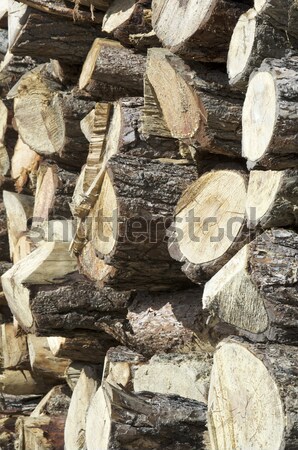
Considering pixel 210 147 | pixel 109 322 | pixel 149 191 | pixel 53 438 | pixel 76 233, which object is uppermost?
pixel 210 147

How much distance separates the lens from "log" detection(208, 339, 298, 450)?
7.02 feet

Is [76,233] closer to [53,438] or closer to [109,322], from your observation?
[109,322]

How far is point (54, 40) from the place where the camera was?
349 cm

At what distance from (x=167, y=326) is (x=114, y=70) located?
3.06 ft

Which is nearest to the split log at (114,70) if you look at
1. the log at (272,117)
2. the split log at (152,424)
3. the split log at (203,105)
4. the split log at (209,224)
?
the split log at (203,105)

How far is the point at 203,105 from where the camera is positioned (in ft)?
8.54

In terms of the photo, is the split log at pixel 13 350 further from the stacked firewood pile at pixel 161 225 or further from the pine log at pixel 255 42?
the pine log at pixel 255 42

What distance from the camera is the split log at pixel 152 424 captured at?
2551 mm

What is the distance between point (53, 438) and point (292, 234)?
6.09 ft

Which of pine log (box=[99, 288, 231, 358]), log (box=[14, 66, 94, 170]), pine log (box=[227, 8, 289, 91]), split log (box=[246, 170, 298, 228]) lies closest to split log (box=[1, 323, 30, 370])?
log (box=[14, 66, 94, 170])

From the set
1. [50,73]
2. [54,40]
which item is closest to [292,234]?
[54,40]

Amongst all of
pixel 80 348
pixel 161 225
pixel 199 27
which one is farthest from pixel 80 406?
pixel 199 27

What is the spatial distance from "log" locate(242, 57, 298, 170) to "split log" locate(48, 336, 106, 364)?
4.52 ft

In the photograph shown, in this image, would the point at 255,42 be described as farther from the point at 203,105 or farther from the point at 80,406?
the point at 80,406
